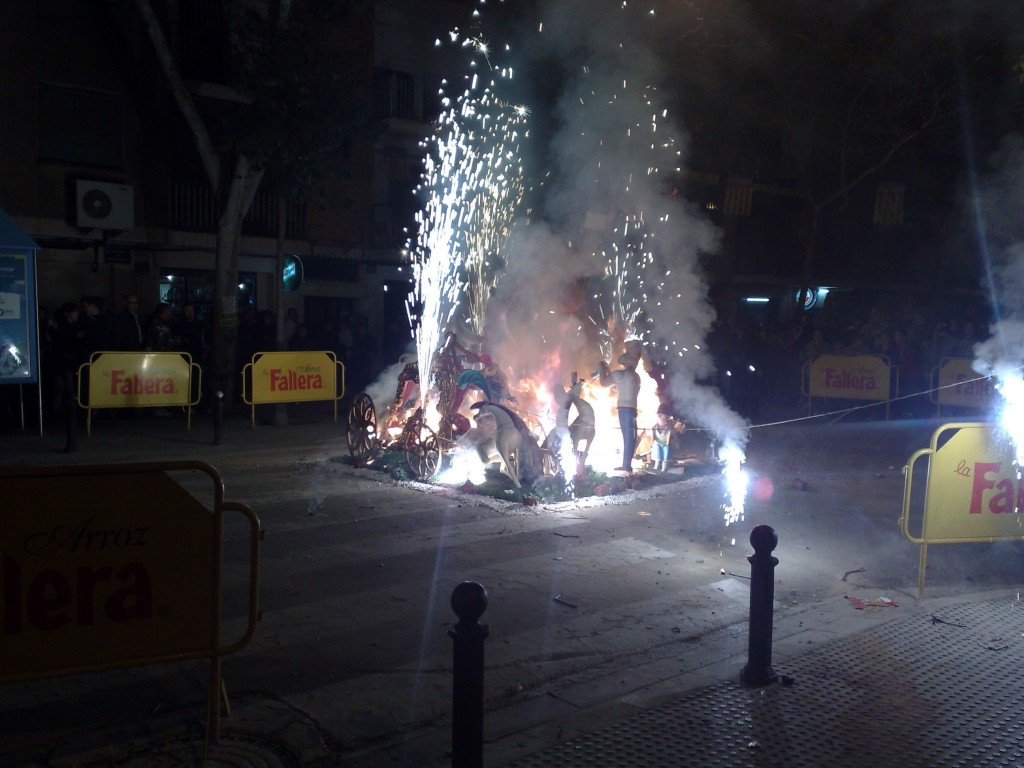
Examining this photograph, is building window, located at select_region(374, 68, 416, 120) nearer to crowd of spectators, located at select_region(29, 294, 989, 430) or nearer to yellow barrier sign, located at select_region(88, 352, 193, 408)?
crowd of spectators, located at select_region(29, 294, 989, 430)

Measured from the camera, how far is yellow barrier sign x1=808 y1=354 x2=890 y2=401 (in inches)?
645

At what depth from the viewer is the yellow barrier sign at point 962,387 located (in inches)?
604

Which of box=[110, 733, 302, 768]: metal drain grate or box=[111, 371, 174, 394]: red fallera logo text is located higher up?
box=[111, 371, 174, 394]: red fallera logo text

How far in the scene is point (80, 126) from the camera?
1791 centimetres

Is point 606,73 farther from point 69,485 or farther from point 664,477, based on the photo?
point 69,485

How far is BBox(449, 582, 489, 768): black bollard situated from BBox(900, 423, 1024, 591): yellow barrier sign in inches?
164

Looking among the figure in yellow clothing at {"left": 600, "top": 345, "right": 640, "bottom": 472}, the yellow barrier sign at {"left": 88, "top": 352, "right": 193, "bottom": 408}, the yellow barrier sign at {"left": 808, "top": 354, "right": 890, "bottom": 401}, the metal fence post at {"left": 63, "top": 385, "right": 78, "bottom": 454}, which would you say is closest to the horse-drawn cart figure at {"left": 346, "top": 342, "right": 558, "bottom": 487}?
the figure in yellow clothing at {"left": 600, "top": 345, "right": 640, "bottom": 472}

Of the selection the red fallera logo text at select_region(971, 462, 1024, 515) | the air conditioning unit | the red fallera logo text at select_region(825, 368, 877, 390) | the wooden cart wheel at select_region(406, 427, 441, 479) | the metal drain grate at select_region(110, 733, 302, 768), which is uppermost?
the air conditioning unit

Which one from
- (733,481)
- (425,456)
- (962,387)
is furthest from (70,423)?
(962,387)

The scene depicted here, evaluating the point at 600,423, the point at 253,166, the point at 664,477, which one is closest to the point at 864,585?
the point at 664,477

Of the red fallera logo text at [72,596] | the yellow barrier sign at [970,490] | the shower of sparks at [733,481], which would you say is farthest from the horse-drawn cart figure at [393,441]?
the red fallera logo text at [72,596]

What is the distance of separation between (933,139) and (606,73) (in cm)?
1340

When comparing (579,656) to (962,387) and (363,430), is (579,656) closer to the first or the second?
(363,430)

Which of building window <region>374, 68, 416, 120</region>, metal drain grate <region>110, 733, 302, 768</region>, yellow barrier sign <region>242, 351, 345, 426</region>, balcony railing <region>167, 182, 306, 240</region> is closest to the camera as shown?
metal drain grate <region>110, 733, 302, 768</region>
